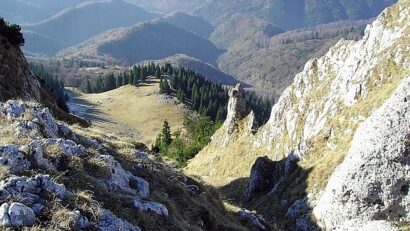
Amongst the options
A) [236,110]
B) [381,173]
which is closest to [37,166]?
[381,173]

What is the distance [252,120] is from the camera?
69.6m

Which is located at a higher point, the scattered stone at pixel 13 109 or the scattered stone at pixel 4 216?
the scattered stone at pixel 13 109

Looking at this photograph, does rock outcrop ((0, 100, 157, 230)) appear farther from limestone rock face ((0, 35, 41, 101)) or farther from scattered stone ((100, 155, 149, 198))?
limestone rock face ((0, 35, 41, 101))

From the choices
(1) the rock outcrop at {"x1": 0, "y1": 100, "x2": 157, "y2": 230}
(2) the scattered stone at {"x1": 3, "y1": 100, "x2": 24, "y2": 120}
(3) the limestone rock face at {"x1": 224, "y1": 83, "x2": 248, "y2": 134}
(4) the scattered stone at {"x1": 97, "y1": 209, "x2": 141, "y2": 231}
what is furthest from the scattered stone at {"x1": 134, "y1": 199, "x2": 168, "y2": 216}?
(3) the limestone rock face at {"x1": 224, "y1": 83, "x2": 248, "y2": 134}

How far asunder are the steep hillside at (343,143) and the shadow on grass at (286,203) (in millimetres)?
110

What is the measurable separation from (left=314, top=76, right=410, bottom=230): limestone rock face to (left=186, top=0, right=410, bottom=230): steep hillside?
6 cm

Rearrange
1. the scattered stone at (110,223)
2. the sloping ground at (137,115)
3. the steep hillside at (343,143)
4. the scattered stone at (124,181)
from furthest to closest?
the sloping ground at (137,115), the steep hillside at (343,143), the scattered stone at (124,181), the scattered stone at (110,223)

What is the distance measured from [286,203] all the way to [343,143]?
22.4ft

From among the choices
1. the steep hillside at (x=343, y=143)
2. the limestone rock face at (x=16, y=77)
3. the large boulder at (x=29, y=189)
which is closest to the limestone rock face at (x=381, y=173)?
the steep hillside at (x=343, y=143)

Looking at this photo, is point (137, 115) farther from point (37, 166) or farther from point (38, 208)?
point (38, 208)

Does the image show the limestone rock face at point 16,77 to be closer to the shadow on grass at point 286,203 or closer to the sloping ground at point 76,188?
the sloping ground at point 76,188

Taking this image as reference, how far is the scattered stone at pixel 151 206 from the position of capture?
1706 centimetres

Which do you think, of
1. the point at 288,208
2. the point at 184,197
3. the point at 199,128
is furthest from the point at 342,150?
the point at 199,128

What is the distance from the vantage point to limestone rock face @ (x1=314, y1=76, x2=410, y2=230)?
26.0 m
